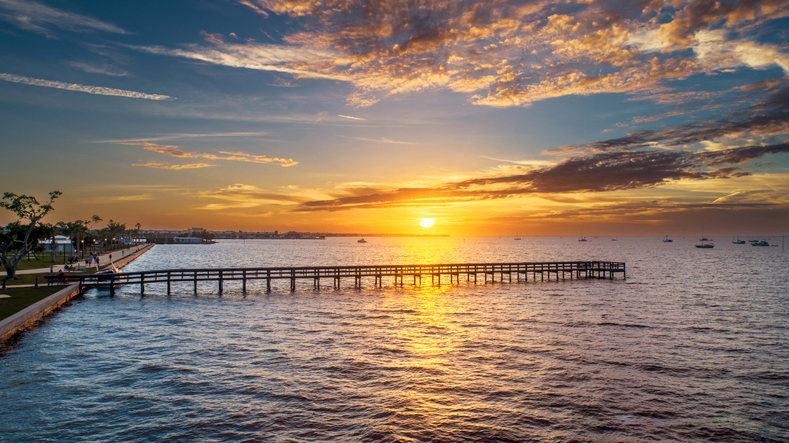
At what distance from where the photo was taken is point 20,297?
96.7 ft

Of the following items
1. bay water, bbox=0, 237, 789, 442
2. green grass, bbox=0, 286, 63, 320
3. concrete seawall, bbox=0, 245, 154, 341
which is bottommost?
bay water, bbox=0, 237, 789, 442

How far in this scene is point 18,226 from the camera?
49125mm

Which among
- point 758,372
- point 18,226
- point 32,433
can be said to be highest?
point 18,226

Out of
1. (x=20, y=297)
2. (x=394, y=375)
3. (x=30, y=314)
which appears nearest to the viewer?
(x=394, y=375)

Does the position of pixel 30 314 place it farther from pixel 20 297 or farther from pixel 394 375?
pixel 394 375

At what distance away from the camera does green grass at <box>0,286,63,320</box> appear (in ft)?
79.9

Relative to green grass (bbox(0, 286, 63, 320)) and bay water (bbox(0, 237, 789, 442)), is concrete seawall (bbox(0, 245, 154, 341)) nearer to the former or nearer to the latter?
green grass (bbox(0, 286, 63, 320))

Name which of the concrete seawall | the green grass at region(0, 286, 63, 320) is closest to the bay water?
the concrete seawall

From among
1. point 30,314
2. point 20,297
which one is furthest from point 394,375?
point 20,297

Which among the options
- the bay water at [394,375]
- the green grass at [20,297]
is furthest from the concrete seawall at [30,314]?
the bay water at [394,375]

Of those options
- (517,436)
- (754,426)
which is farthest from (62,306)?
(754,426)

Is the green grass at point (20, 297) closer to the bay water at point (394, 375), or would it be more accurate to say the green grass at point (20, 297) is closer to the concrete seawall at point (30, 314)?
the concrete seawall at point (30, 314)

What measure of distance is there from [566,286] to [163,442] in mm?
48105

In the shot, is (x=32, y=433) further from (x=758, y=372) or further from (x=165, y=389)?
(x=758, y=372)
